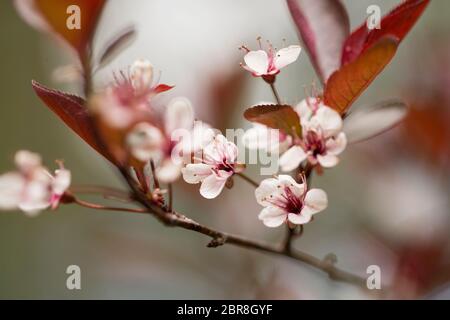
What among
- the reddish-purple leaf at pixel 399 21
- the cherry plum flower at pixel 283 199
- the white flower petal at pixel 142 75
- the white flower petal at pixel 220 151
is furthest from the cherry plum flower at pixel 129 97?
the reddish-purple leaf at pixel 399 21

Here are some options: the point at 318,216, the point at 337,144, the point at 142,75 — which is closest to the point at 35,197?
the point at 142,75

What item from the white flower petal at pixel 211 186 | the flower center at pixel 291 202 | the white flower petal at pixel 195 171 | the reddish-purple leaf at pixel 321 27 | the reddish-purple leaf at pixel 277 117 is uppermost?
the reddish-purple leaf at pixel 321 27

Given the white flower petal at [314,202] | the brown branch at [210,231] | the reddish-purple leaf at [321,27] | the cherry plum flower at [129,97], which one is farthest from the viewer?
the reddish-purple leaf at [321,27]

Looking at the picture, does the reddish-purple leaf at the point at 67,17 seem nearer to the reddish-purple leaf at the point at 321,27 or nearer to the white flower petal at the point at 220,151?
the white flower petal at the point at 220,151

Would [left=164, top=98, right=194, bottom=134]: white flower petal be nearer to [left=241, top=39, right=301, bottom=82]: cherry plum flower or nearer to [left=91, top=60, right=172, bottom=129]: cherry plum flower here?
[left=91, top=60, right=172, bottom=129]: cherry plum flower
